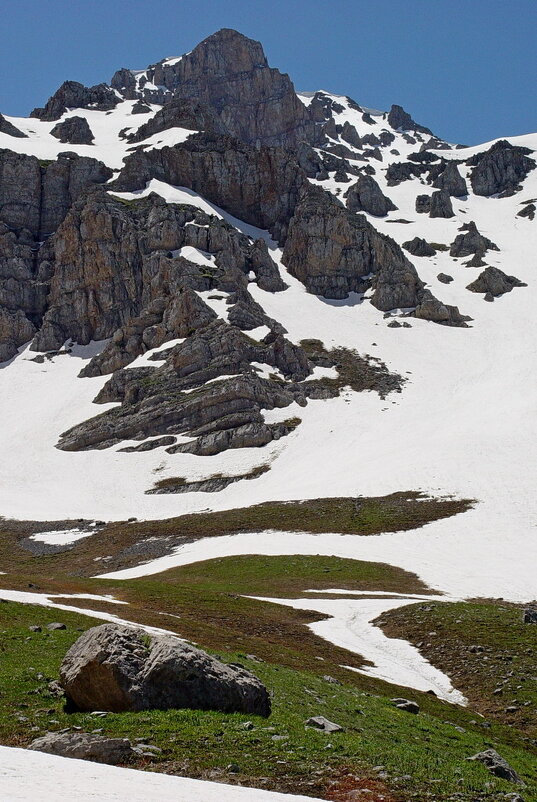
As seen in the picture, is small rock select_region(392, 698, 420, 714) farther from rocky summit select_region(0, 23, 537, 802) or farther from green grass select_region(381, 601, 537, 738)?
green grass select_region(381, 601, 537, 738)

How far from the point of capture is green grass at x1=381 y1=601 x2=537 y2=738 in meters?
26.0

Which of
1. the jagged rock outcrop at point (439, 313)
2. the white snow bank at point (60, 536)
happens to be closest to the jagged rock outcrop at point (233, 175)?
the jagged rock outcrop at point (439, 313)

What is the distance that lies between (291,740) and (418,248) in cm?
19066

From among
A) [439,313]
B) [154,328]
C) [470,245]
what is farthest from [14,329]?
[470,245]

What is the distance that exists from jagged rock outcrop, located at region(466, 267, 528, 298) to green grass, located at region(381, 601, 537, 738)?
140 m

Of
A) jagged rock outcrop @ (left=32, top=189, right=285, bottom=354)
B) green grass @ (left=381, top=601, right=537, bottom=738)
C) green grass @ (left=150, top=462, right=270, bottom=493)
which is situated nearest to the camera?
green grass @ (left=381, top=601, right=537, bottom=738)

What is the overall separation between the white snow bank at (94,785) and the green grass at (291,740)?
0.91 meters

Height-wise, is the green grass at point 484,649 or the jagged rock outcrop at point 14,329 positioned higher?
the jagged rock outcrop at point 14,329

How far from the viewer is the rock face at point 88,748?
12680mm

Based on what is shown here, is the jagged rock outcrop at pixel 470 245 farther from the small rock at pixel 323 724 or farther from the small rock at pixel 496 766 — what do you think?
the small rock at pixel 323 724

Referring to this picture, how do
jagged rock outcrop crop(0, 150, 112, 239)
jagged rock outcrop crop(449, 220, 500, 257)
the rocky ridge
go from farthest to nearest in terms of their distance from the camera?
jagged rock outcrop crop(449, 220, 500, 257) → jagged rock outcrop crop(0, 150, 112, 239) → the rocky ridge

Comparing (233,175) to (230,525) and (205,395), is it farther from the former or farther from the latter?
(230,525)

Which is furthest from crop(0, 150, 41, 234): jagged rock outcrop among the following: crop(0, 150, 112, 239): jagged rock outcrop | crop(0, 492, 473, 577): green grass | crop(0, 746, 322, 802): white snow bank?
crop(0, 746, 322, 802): white snow bank

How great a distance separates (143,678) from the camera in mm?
15867
